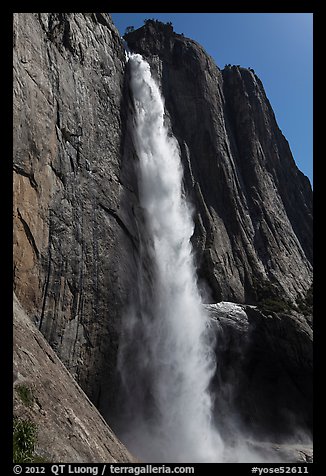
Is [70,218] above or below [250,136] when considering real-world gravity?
below

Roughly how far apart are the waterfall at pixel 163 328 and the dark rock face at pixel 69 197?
2297 millimetres

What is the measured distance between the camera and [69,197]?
1998 centimetres

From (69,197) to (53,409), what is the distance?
12106 millimetres

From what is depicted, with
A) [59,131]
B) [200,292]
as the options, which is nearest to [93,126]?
[59,131]

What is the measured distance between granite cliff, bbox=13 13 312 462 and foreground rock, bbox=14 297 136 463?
4.89 m

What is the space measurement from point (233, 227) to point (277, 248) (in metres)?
5.53

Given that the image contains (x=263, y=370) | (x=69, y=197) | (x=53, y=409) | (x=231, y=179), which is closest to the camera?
(x=53, y=409)

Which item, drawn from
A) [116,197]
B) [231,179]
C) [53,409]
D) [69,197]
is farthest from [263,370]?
[53,409]

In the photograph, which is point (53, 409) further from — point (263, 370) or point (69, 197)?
point (263, 370)

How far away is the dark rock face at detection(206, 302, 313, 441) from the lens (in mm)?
25844

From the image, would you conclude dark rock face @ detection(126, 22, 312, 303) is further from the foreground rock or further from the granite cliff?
the foreground rock

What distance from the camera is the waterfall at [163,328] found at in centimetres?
2108

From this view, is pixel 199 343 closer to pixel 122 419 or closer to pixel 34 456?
pixel 122 419

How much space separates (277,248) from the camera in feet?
124
